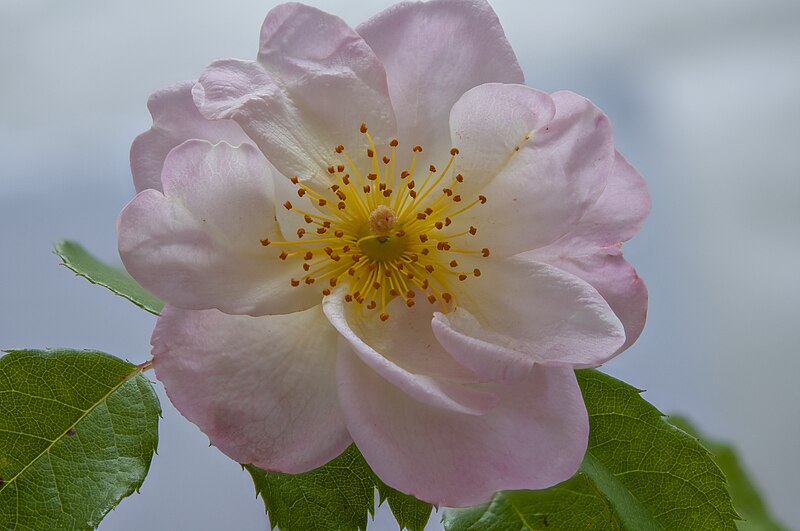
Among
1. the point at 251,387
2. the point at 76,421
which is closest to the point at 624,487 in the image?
the point at 251,387

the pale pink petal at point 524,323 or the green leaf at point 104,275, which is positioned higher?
the pale pink petal at point 524,323

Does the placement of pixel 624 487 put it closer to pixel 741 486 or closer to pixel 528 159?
pixel 528 159

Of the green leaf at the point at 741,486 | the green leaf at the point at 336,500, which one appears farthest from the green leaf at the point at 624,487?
the green leaf at the point at 741,486

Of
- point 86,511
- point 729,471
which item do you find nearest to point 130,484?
point 86,511

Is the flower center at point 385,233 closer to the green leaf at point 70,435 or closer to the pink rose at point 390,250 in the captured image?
the pink rose at point 390,250

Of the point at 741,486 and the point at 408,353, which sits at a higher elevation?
the point at 408,353

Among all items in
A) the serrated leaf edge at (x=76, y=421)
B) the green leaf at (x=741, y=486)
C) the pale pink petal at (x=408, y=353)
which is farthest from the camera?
the green leaf at (x=741, y=486)

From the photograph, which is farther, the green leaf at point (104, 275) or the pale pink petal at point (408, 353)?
the green leaf at point (104, 275)
